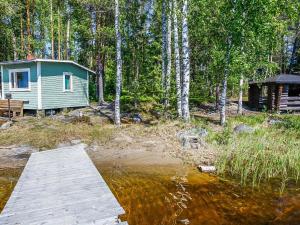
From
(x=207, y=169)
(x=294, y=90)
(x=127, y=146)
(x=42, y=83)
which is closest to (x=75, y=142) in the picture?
(x=127, y=146)

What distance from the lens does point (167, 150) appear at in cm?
1245

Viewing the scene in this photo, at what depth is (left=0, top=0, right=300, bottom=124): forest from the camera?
51.5 ft

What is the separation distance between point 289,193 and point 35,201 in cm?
591

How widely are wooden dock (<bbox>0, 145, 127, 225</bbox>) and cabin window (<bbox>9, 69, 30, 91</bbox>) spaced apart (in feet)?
41.4

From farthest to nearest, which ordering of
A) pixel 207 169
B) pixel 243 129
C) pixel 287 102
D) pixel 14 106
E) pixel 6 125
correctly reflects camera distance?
pixel 287 102
pixel 14 106
pixel 6 125
pixel 243 129
pixel 207 169

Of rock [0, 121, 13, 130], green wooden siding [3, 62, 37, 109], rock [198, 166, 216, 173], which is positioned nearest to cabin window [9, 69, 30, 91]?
green wooden siding [3, 62, 37, 109]

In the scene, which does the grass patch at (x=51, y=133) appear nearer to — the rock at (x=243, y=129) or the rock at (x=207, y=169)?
Result: the rock at (x=207, y=169)

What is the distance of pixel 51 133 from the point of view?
Result: 1482 centimetres

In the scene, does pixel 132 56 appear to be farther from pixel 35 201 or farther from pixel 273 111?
pixel 35 201

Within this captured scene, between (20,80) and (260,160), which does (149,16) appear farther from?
(260,160)

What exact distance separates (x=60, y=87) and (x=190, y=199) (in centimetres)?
1607

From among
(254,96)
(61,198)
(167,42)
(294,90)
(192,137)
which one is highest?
(167,42)

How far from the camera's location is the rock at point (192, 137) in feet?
41.8

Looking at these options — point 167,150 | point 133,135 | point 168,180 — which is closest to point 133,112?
point 133,135
